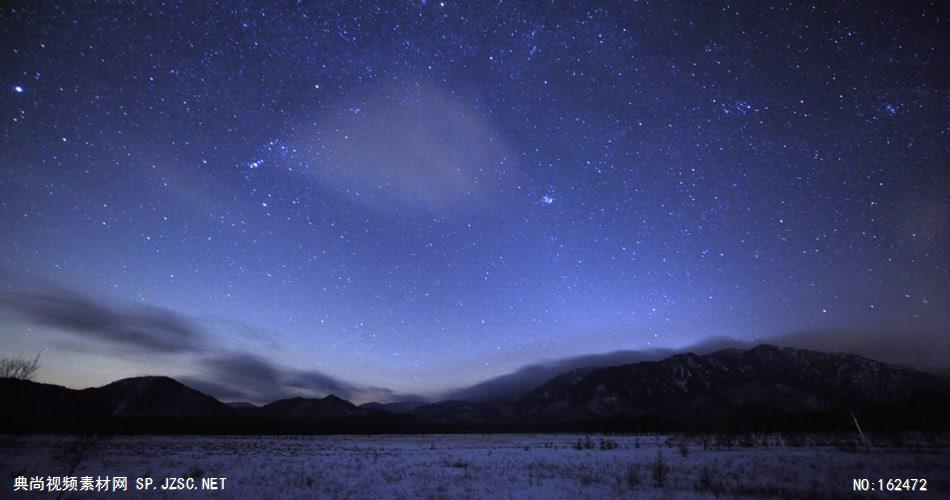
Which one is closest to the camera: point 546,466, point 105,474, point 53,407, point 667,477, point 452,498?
point 452,498

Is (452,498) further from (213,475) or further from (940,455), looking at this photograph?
(940,455)

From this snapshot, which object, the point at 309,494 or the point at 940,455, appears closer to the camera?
the point at 309,494

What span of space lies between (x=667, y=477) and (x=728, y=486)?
2635 mm

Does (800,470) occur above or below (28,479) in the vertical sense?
below

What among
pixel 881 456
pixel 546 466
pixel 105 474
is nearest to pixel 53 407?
pixel 105 474

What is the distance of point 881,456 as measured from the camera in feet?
56.4

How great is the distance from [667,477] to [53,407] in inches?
11455

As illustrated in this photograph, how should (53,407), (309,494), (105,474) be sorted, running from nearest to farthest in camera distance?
(309,494)
(105,474)
(53,407)

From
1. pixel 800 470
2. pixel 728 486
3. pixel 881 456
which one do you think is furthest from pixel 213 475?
pixel 881 456

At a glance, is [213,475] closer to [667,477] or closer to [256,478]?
[256,478]

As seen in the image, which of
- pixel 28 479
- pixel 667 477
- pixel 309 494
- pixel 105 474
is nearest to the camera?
pixel 309 494

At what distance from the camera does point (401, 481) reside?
15688 mm

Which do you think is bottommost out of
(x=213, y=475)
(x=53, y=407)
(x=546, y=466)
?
(x=53, y=407)

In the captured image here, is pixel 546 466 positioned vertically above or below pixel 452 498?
below
